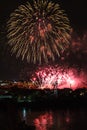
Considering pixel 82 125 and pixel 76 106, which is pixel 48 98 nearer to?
pixel 76 106

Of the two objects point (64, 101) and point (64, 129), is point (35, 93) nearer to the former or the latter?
point (64, 101)

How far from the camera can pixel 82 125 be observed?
5122 centimetres

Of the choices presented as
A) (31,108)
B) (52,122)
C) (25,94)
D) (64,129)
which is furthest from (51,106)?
(64,129)

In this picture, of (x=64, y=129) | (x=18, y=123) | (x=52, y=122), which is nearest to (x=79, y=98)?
(x=52, y=122)

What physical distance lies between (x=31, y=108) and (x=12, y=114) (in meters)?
52.6

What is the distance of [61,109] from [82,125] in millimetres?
25660

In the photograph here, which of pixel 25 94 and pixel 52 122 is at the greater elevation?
pixel 25 94

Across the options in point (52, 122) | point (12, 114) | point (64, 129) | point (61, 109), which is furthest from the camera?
point (61, 109)

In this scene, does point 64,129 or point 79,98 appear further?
point 79,98

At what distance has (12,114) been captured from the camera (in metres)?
28.7

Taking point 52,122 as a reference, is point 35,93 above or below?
above

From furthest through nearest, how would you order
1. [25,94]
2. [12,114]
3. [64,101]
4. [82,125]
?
1. [25,94]
2. [64,101]
3. [82,125]
4. [12,114]

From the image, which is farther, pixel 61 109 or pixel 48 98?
pixel 48 98

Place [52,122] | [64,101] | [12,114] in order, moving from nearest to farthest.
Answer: [12,114] < [52,122] < [64,101]
